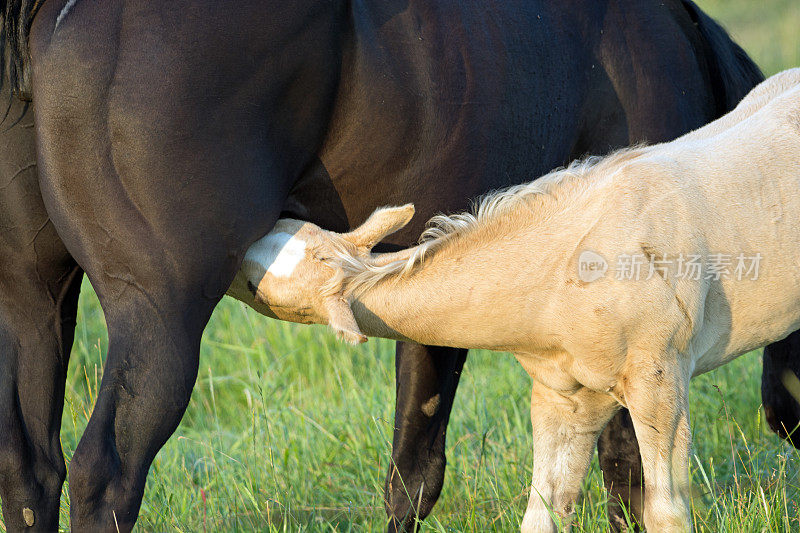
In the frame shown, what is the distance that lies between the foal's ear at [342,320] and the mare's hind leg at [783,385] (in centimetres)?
214

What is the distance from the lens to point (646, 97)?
3.48 meters

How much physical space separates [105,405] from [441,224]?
3.59ft

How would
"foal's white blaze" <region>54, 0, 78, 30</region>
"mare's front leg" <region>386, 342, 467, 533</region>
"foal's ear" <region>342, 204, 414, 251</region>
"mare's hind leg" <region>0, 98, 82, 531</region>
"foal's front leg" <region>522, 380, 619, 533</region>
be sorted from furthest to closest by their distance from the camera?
1. "mare's front leg" <region>386, 342, 467, 533</region>
2. "foal's front leg" <region>522, 380, 619, 533</region>
3. "mare's hind leg" <region>0, 98, 82, 531</region>
4. "foal's ear" <region>342, 204, 414, 251</region>
5. "foal's white blaze" <region>54, 0, 78, 30</region>

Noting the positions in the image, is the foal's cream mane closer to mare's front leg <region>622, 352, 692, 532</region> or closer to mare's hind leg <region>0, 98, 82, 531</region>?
mare's front leg <region>622, 352, 692, 532</region>

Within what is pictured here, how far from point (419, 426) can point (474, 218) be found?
123 centimetres

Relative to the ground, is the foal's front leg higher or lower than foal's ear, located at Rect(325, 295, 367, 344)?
lower

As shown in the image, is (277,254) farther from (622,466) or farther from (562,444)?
(622,466)

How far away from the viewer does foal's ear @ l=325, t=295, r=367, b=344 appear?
2.42 metres

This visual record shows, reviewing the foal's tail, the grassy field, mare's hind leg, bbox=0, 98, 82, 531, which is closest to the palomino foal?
the grassy field

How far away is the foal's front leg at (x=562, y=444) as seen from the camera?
118 inches

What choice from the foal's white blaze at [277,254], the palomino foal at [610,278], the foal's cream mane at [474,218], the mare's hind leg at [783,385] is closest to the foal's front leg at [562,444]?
the palomino foal at [610,278]

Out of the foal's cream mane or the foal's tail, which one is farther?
the foal's tail

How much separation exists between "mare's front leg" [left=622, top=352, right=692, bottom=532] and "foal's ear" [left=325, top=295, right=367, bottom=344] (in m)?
0.80

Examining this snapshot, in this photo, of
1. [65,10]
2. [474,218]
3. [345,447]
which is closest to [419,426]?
[345,447]
